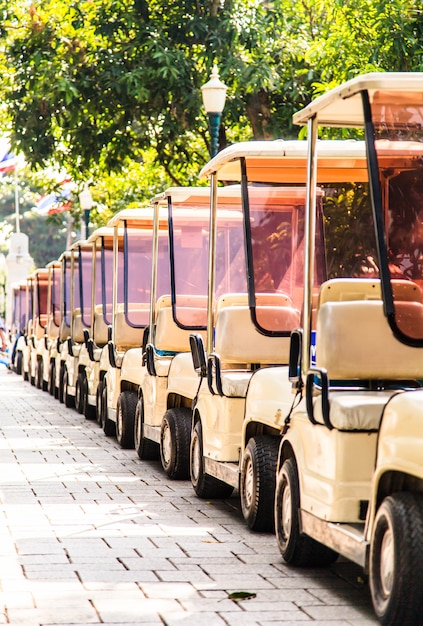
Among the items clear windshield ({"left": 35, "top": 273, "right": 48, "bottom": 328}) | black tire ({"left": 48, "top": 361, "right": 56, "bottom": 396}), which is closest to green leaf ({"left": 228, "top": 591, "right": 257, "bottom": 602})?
black tire ({"left": 48, "top": 361, "right": 56, "bottom": 396})

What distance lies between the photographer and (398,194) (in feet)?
19.7

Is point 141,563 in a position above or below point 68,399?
above

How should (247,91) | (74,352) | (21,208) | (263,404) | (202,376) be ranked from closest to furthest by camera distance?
1. (263,404)
2. (202,376)
3. (74,352)
4. (247,91)
5. (21,208)

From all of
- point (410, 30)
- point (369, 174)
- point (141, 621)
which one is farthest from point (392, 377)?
point (410, 30)

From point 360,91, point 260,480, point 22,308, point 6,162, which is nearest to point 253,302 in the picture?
point 260,480

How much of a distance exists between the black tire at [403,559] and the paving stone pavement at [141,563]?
14.4 inches

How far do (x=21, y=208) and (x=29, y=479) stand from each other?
89388 mm

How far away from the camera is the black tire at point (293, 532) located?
6.27m

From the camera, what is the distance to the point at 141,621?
206 inches

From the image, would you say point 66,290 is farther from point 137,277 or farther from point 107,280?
point 137,277

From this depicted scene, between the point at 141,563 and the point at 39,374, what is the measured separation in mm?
18301

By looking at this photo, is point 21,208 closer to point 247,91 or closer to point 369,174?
point 247,91

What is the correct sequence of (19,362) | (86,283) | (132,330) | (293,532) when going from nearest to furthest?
1. (293,532)
2. (132,330)
3. (86,283)
4. (19,362)

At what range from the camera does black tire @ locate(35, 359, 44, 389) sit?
2425 centimetres
